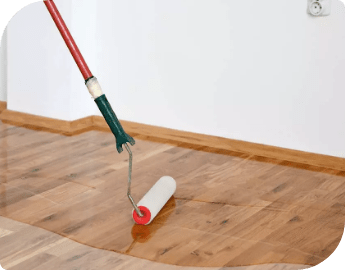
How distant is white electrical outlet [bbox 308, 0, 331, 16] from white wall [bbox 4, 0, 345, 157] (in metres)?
0.03

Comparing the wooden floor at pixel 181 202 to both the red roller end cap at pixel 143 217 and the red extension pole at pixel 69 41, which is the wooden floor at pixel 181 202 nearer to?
the red roller end cap at pixel 143 217

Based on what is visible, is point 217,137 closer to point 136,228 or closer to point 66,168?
point 66,168

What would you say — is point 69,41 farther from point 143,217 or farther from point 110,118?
point 143,217

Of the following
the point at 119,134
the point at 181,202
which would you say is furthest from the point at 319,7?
the point at 119,134

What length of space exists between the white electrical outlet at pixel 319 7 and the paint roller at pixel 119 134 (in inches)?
41.1

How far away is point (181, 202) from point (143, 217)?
27cm

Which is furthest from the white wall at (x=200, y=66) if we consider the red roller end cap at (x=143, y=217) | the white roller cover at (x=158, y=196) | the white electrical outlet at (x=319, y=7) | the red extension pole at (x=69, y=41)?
the red extension pole at (x=69, y=41)

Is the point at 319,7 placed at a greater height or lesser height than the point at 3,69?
lesser

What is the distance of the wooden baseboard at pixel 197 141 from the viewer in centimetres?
296

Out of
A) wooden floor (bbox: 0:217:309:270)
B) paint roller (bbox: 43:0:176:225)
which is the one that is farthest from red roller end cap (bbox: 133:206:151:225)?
wooden floor (bbox: 0:217:309:270)

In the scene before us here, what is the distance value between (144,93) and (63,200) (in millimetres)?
1086

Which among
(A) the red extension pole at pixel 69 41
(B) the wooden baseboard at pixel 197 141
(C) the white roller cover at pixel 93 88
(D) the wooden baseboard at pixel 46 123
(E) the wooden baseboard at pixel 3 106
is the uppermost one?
(A) the red extension pole at pixel 69 41

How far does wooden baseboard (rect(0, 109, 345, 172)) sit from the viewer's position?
2957 mm

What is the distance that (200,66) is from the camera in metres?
3.20
